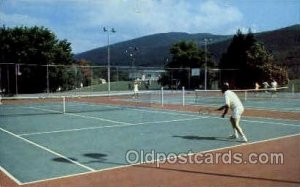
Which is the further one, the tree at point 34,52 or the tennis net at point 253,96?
the tree at point 34,52

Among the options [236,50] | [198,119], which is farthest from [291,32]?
[198,119]

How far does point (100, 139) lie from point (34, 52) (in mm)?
40328

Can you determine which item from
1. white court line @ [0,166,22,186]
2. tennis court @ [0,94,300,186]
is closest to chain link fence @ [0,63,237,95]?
tennis court @ [0,94,300,186]

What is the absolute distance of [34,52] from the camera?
168 ft

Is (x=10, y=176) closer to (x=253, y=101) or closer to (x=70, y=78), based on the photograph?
(x=253, y=101)

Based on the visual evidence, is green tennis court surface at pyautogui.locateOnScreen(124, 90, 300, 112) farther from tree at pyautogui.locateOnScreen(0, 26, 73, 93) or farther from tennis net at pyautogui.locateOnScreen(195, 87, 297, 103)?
tree at pyautogui.locateOnScreen(0, 26, 73, 93)

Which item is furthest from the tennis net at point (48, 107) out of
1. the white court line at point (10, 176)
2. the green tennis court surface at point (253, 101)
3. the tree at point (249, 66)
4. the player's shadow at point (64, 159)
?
the tree at point (249, 66)

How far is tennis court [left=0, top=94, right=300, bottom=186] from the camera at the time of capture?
9.02m

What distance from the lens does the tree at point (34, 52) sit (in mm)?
45094

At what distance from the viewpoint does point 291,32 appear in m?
108

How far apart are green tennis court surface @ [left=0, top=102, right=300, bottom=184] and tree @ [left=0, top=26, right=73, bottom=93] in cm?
2661

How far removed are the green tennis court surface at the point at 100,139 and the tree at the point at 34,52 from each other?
2661 centimetres

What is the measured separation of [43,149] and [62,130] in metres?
3.94

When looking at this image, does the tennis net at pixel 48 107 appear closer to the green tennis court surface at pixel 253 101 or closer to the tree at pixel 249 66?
the green tennis court surface at pixel 253 101
